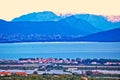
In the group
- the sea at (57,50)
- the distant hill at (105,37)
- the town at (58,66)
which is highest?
the distant hill at (105,37)

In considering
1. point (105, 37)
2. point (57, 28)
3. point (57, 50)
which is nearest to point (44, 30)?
point (57, 28)

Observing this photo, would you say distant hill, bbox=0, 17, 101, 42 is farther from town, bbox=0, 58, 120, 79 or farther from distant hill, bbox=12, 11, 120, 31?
town, bbox=0, 58, 120, 79

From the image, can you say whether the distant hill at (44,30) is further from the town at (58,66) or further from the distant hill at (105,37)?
the town at (58,66)

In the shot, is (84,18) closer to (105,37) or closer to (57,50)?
(105,37)

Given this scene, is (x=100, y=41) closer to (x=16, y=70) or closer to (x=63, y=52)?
(x=63, y=52)

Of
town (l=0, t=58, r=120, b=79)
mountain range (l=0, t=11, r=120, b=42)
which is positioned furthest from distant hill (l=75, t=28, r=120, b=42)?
town (l=0, t=58, r=120, b=79)

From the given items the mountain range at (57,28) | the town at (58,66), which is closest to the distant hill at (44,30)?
the mountain range at (57,28)
